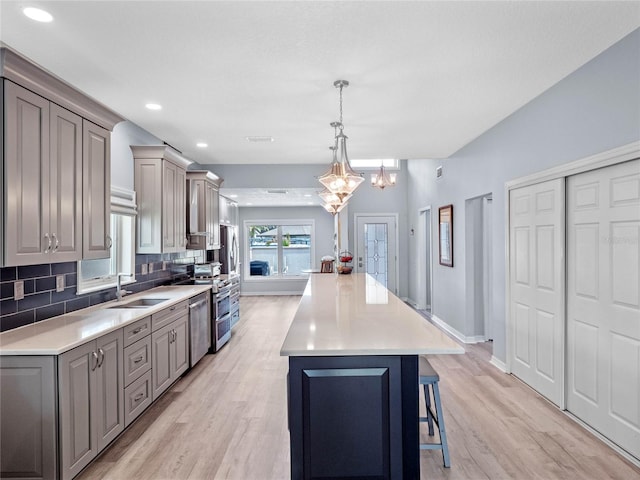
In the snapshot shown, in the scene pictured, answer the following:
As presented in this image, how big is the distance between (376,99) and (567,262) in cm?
213

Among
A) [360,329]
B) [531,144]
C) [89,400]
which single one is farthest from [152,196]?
[531,144]

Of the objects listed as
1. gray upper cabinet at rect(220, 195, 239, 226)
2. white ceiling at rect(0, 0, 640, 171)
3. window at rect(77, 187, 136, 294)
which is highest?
white ceiling at rect(0, 0, 640, 171)

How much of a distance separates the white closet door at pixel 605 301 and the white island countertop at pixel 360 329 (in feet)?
4.48

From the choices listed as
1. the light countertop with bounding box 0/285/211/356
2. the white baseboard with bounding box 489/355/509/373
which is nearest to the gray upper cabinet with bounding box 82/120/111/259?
the light countertop with bounding box 0/285/211/356

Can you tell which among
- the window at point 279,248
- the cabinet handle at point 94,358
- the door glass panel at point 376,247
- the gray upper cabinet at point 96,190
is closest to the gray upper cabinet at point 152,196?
the gray upper cabinet at point 96,190

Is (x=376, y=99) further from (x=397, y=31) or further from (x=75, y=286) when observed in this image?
(x=75, y=286)

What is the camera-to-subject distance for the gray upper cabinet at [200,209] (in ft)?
16.4

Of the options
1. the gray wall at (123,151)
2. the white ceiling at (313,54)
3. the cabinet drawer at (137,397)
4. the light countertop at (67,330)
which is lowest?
the cabinet drawer at (137,397)

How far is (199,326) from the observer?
4.37m

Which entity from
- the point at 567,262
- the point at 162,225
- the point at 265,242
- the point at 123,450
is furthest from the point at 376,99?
the point at 265,242

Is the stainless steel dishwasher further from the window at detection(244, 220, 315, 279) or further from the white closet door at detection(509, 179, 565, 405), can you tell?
the window at detection(244, 220, 315, 279)

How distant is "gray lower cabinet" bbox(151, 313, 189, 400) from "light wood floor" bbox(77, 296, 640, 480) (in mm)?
160

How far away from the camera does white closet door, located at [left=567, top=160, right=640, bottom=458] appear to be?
244 cm

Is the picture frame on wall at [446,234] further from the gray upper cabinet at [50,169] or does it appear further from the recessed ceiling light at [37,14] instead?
the recessed ceiling light at [37,14]
